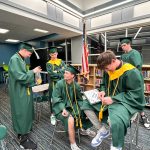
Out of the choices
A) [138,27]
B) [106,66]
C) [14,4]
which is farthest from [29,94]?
[138,27]

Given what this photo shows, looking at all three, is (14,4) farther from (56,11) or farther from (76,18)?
(76,18)

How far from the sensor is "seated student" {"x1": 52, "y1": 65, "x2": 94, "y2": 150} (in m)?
1.80

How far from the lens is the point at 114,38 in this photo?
5102 millimetres

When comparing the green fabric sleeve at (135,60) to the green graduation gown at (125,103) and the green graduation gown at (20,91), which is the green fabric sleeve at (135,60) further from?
the green graduation gown at (20,91)

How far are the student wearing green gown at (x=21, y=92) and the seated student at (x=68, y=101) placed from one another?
0.41m

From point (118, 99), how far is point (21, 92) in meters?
1.33

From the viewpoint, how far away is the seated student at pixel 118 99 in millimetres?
1180

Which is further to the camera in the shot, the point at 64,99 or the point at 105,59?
the point at 64,99

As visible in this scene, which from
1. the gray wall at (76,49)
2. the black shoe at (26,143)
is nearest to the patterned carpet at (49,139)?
the black shoe at (26,143)

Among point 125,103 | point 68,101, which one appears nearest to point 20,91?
point 68,101

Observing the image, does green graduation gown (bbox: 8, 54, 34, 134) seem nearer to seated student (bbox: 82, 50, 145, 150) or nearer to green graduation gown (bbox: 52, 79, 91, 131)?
green graduation gown (bbox: 52, 79, 91, 131)

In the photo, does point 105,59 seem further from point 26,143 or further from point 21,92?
point 26,143

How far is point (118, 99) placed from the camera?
4.39 ft

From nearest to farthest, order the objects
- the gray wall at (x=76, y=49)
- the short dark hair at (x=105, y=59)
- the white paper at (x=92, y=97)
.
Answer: the short dark hair at (x=105, y=59) < the white paper at (x=92, y=97) < the gray wall at (x=76, y=49)
